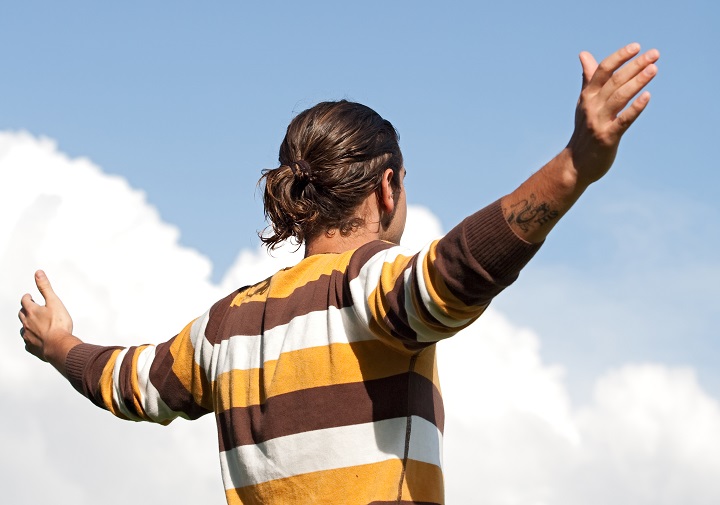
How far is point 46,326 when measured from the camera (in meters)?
5.29

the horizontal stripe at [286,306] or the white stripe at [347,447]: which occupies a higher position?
the horizontal stripe at [286,306]

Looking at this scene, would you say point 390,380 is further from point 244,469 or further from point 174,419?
point 174,419

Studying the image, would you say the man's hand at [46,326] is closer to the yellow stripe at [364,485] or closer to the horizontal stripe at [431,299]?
the yellow stripe at [364,485]

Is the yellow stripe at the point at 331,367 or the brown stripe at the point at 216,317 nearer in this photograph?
the yellow stripe at the point at 331,367

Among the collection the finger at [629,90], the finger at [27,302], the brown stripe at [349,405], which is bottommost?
the brown stripe at [349,405]

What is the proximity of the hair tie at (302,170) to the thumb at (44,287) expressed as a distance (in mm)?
1814

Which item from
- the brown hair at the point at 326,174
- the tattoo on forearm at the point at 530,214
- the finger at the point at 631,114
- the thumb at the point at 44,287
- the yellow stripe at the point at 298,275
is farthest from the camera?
the thumb at the point at 44,287

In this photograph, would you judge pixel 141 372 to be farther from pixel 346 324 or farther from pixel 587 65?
pixel 587 65

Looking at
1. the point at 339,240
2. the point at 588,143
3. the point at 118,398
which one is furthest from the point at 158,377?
the point at 588,143

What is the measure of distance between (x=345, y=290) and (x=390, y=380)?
0.36 metres

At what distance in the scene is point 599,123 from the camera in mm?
3031

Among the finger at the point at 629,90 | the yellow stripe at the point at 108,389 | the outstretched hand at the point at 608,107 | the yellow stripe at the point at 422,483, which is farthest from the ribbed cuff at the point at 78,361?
the finger at the point at 629,90

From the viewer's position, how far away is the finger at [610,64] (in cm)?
303

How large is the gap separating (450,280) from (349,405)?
75cm
